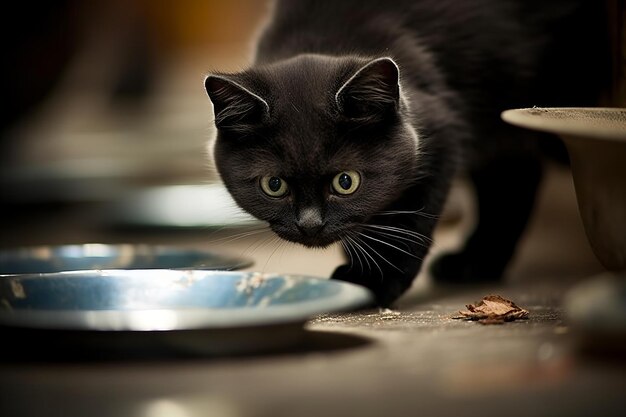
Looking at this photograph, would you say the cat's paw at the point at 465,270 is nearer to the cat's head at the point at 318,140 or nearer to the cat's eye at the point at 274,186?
the cat's head at the point at 318,140

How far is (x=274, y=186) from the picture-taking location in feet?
6.16

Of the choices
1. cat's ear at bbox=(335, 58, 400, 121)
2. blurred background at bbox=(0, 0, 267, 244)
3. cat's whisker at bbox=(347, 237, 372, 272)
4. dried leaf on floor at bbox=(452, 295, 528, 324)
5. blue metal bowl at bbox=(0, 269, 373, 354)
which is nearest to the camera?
blue metal bowl at bbox=(0, 269, 373, 354)

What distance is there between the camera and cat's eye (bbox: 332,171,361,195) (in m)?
1.83

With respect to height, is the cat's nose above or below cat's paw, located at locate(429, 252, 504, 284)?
above

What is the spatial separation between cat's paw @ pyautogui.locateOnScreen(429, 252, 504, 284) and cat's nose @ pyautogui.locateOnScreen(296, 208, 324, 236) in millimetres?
587

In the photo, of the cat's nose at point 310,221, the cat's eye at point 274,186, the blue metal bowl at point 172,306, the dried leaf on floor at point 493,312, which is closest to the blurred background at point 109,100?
the cat's eye at point 274,186

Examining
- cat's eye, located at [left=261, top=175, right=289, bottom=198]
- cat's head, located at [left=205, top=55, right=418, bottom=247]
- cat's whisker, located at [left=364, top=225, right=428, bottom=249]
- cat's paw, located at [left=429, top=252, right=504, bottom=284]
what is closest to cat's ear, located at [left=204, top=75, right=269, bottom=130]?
cat's head, located at [left=205, top=55, right=418, bottom=247]

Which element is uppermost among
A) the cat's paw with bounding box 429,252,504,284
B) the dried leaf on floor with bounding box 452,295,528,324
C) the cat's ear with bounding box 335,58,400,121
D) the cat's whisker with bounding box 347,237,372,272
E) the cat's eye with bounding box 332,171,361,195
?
the cat's ear with bounding box 335,58,400,121

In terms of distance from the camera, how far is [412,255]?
1.97m

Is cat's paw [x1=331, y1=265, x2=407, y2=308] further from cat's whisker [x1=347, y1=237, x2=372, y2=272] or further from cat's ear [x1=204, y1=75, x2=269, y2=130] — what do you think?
cat's ear [x1=204, y1=75, x2=269, y2=130]

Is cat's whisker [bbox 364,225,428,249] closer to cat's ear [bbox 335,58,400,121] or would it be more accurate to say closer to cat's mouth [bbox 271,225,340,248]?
cat's mouth [bbox 271,225,340,248]

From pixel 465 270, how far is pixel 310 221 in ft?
2.14

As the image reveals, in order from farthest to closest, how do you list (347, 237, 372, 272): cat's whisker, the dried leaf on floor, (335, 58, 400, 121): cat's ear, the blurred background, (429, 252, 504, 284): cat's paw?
1. the blurred background
2. (429, 252, 504, 284): cat's paw
3. (347, 237, 372, 272): cat's whisker
4. (335, 58, 400, 121): cat's ear
5. the dried leaf on floor

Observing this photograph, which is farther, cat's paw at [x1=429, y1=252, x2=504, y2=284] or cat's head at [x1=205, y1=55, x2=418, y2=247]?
cat's paw at [x1=429, y1=252, x2=504, y2=284]
